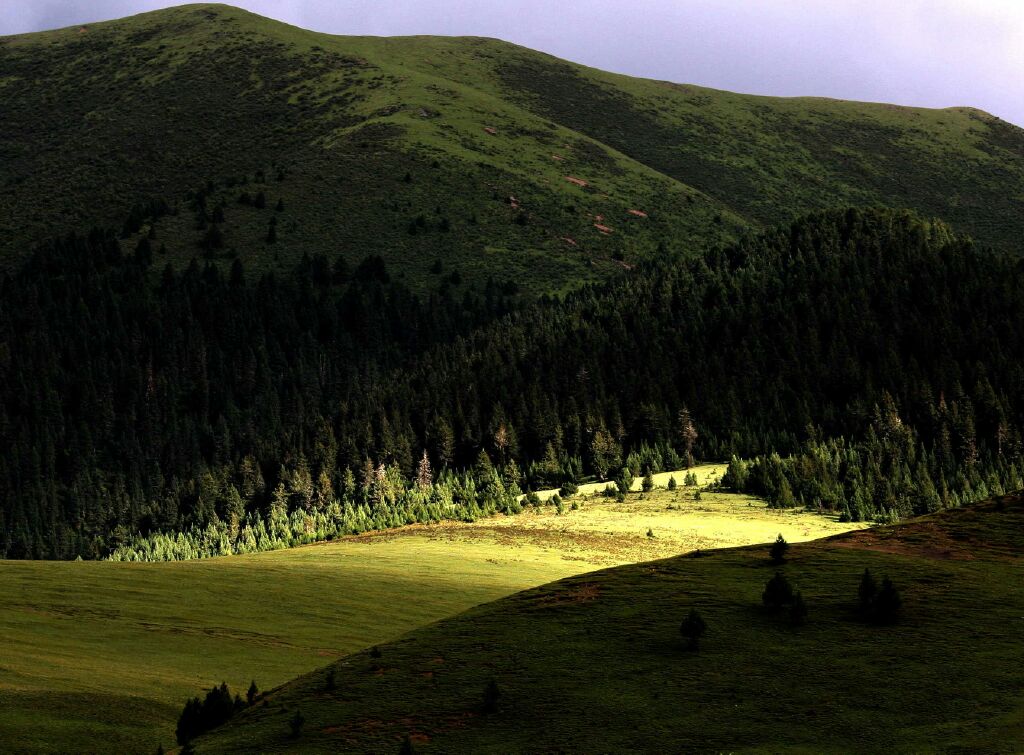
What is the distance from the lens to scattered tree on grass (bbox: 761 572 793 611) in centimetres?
4750

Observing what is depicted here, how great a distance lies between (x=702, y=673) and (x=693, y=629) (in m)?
3.06

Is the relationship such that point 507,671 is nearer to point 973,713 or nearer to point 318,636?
point 973,713

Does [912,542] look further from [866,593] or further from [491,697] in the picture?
[491,697]

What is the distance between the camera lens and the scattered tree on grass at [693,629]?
43.9 m

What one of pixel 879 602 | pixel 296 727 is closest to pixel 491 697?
pixel 296 727

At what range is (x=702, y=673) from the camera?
1620 inches

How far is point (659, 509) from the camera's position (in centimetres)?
14000

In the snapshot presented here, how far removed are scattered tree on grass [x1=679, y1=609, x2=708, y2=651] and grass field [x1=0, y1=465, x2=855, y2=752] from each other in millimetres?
20349

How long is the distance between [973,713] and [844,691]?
430 centimetres

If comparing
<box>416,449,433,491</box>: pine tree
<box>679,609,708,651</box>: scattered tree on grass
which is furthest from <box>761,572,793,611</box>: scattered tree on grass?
<box>416,449,433,491</box>: pine tree

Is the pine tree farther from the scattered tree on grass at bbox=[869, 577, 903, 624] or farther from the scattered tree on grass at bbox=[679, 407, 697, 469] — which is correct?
the scattered tree on grass at bbox=[869, 577, 903, 624]

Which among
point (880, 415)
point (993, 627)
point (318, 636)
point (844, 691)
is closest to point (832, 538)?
point (993, 627)

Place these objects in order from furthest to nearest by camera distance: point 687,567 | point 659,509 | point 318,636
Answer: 1. point 659,509
2. point 318,636
3. point 687,567

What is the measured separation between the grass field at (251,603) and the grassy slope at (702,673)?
8228 millimetres
